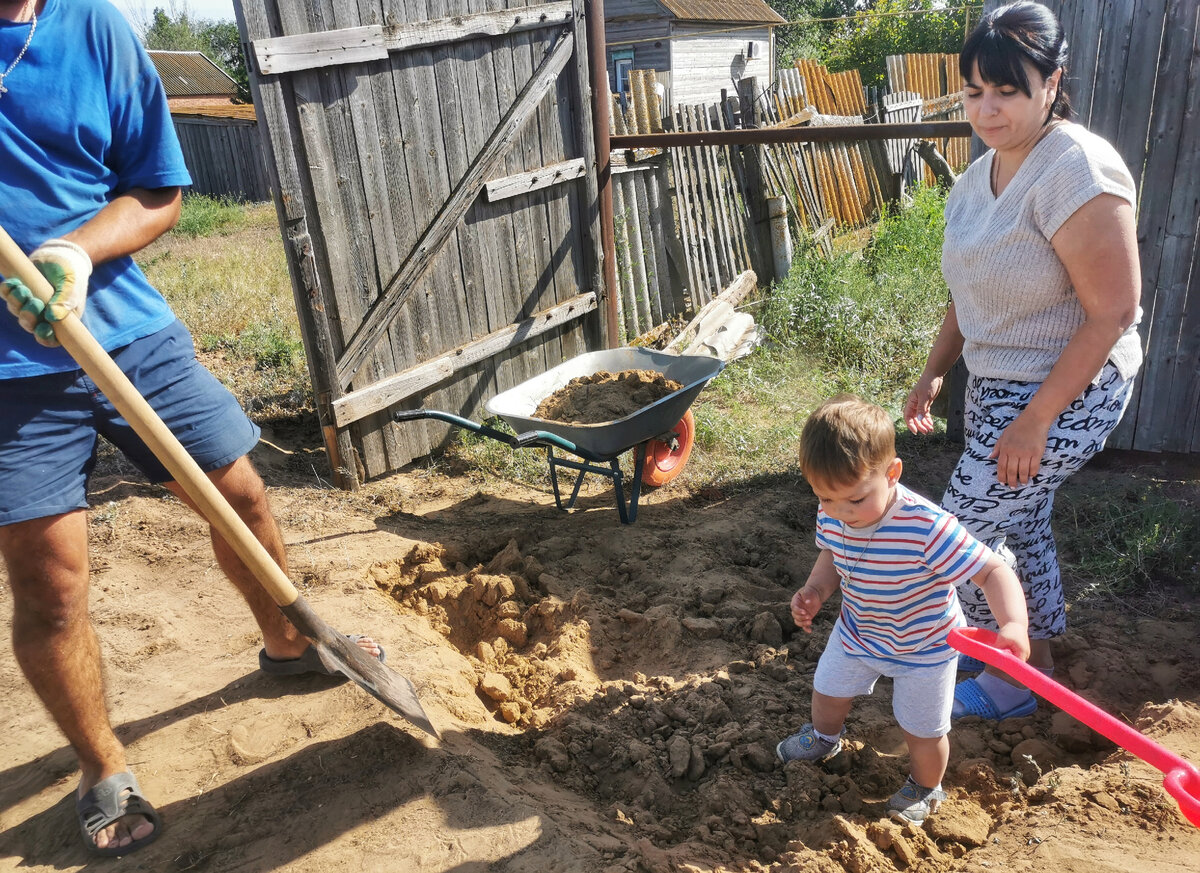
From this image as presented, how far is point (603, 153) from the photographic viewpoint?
5953 mm

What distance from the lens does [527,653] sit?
3.42 metres

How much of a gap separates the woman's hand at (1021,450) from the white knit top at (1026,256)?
0.17 m

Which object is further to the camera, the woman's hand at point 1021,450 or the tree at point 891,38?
the tree at point 891,38

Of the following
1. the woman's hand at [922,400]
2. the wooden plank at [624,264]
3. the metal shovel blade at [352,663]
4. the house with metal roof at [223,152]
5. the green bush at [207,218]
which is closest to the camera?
the metal shovel blade at [352,663]

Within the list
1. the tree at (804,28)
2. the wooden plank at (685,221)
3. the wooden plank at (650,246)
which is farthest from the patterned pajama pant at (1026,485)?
the tree at (804,28)

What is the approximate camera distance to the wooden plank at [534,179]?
5.25 metres

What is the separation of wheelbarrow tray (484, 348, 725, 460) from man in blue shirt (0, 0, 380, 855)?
182 cm

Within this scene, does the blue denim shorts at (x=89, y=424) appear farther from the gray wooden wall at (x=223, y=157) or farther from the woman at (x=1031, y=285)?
the gray wooden wall at (x=223, y=157)

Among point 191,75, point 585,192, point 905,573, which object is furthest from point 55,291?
point 191,75

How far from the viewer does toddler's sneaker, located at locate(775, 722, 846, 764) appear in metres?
2.54

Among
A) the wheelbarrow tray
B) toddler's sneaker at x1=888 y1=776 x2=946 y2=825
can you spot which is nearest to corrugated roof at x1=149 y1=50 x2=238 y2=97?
the wheelbarrow tray

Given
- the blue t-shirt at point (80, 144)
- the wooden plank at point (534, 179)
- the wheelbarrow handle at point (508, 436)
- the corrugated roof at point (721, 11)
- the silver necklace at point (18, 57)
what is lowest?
the wheelbarrow handle at point (508, 436)

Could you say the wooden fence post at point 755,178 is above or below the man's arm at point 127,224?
below

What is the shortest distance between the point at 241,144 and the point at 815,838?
20.1 metres
